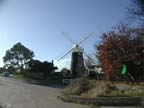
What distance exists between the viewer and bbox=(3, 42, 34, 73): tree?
→ 447ft

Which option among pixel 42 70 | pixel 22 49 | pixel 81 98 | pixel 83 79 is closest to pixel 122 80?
pixel 83 79

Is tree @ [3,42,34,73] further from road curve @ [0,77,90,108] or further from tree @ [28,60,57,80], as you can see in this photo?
road curve @ [0,77,90,108]

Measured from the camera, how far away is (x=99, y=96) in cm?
2650

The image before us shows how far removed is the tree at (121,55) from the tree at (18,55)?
8959 centimetres

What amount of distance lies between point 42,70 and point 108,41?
45081 mm

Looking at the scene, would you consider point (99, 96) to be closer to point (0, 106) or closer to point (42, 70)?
point (0, 106)

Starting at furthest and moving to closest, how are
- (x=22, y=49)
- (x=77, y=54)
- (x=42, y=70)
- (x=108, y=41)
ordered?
(x=22, y=49) < (x=42, y=70) < (x=77, y=54) < (x=108, y=41)

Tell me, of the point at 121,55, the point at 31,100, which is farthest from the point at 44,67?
the point at 31,100

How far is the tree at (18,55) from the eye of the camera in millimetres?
136125

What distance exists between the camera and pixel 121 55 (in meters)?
43.6

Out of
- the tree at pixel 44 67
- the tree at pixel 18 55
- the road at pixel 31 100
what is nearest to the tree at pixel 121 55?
the road at pixel 31 100

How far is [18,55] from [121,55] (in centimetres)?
9775

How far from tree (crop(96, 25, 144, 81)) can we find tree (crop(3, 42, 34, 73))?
8959 cm

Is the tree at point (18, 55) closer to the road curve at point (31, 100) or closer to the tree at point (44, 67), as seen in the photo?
the tree at point (44, 67)
